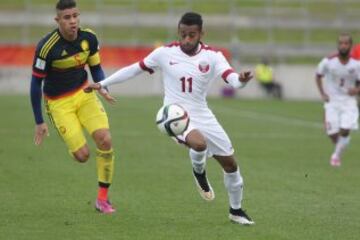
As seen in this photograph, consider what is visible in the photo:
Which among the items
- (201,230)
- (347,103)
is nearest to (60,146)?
(347,103)

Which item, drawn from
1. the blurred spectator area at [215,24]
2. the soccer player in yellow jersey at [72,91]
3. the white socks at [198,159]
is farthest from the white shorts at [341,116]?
the blurred spectator area at [215,24]

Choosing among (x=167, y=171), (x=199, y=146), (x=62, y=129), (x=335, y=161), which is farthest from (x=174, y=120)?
(x=335, y=161)

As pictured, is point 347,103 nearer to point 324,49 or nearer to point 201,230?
point 201,230

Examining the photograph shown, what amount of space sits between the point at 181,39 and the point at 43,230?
2.55 m

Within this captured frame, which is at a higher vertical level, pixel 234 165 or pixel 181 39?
pixel 181 39

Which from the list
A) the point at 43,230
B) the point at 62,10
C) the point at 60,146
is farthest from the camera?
the point at 60,146

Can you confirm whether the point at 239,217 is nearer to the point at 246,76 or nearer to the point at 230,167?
the point at 230,167

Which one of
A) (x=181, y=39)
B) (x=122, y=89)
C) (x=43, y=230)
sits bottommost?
(x=122, y=89)

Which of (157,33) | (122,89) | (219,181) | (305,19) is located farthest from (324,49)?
(219,181)

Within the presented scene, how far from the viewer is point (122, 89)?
4328cm

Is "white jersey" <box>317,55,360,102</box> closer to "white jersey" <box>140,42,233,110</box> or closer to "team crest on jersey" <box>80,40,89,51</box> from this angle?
"team crest on jersey" <box>80,40,89,51</box>

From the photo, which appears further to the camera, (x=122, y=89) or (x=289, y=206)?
(x=122, y=89)

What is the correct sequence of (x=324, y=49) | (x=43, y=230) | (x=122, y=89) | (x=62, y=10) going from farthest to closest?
1. (x=324, y=49)
2. (x=122, y=89)
3. (x=62, y=10)
4. (x=43, y=230)

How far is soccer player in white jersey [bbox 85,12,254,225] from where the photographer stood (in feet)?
32.4
